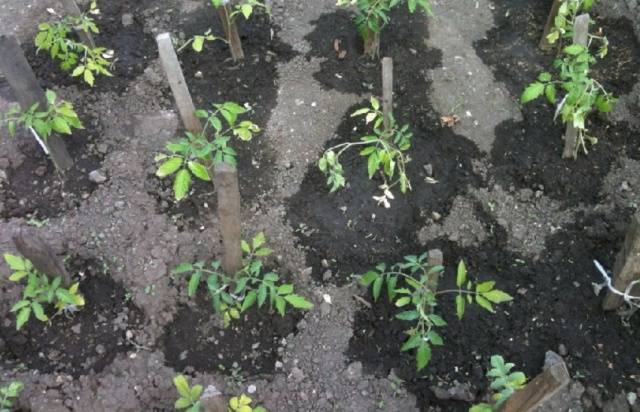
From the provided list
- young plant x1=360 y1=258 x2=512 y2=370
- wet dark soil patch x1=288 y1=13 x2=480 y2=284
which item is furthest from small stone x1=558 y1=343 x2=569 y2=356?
wet dark soil patch x1=288 y1=13 x2=480 y2=284

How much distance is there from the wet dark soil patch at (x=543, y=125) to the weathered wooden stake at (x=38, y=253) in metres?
2.09

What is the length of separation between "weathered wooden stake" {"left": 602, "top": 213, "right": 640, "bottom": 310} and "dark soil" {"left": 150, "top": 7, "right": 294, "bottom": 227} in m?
1.61

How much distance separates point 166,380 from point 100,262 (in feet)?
2.17

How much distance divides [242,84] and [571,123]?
178cm

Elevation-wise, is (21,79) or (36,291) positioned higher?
(21,79)

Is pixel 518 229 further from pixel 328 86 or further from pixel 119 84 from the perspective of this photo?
pixel 119 84

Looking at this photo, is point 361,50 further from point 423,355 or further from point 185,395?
point 185,395

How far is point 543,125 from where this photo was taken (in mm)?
3051

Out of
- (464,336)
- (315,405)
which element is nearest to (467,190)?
(464,336)

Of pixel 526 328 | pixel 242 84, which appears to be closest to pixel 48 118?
pixel 242 84

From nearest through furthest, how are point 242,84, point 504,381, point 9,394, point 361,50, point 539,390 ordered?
point 539,390, point 504,381, point 9,394, point 242,84, point 361,50

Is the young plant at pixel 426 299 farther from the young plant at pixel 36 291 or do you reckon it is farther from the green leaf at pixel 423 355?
the young plant at pixel 36 291

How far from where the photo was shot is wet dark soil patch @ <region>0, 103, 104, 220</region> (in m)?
2.80

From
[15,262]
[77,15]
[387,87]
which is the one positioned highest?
[77,15]
